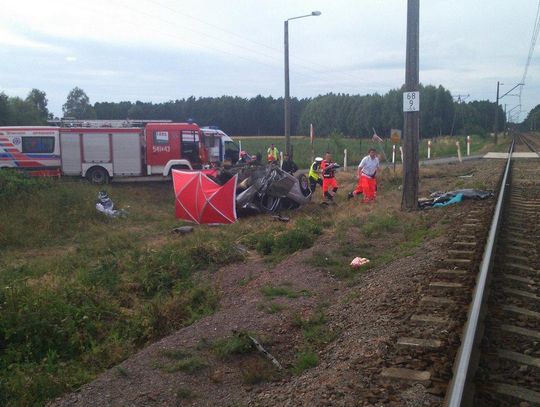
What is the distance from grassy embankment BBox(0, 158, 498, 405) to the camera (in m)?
6.57

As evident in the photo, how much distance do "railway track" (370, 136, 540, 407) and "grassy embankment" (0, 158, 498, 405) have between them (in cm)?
97

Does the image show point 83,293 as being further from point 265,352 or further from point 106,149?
point 106,149

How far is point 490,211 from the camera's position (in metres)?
11.8

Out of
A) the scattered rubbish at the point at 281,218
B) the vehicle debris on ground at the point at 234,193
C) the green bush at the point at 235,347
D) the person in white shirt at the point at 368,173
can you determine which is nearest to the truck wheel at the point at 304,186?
the vehicle debris on ground at the point at 234,193

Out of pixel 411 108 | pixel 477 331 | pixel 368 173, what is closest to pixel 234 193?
pixel 368 173

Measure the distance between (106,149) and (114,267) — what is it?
15.0 m

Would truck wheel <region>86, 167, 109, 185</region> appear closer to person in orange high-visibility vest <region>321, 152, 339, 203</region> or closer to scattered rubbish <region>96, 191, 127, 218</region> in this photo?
scattered rubbish <region>96, 191, 127, 218</region>

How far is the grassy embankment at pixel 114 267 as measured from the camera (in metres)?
6.57

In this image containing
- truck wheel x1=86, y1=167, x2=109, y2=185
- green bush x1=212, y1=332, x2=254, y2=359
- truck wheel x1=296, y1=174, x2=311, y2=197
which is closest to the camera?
green bush x1=212, y1=332, x2=254, y2=359

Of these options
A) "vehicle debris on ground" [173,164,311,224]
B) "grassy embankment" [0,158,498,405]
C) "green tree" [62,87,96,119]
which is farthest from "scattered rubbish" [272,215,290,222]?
"green tree" [62,87,96,119]

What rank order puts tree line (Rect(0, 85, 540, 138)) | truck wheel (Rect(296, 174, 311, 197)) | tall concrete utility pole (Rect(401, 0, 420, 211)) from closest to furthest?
tall concrete utility pole (Rect(401, 0, 420, 211)), truck wheel (Rect(296, 174, 311, 197)), tree line (Rect(0, 85, 540, 138))

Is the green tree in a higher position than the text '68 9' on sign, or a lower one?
higher

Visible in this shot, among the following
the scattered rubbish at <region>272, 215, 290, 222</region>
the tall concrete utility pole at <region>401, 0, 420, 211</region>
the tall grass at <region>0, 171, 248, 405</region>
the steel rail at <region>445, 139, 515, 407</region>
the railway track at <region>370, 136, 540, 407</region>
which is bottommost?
the tall grass at <region>0, 171, 248, 405</region>

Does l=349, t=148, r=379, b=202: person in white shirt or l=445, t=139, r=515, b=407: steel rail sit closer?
l=445, t=139, r=515, b=407: steel rail
